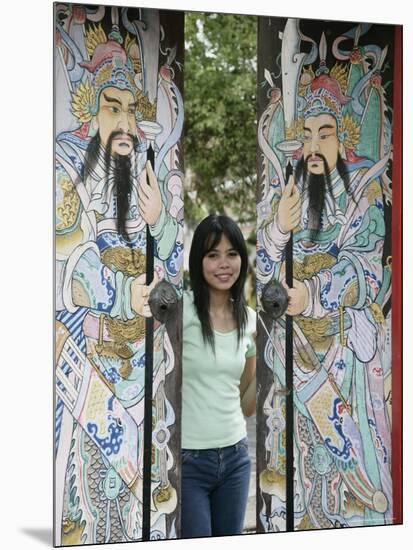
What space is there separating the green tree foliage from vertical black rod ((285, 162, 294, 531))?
88 cm

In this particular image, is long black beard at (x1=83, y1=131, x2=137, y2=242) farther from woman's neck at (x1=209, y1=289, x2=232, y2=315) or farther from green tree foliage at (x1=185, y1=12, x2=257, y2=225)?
green tree foliage at (x1=185, y1=12, x2=257, y2=225)

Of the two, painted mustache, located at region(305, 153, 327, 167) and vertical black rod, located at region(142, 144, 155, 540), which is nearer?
vertical black rod, located at region(142, 144, 155, 540)

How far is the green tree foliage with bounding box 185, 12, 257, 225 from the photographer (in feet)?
19.6

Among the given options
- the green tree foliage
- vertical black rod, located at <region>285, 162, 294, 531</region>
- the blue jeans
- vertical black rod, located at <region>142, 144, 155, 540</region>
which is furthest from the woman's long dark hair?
the green tree foliage

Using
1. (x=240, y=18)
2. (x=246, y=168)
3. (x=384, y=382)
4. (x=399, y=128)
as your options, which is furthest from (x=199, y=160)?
(x=384, y=382)

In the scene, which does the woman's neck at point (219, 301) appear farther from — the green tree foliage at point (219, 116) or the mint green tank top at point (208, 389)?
the green tree foliage at point (219, 116)

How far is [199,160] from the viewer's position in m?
6.18

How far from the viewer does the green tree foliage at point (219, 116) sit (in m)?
5.99

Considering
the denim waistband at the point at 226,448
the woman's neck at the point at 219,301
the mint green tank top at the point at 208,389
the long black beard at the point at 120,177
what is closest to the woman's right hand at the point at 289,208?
the woman's neck at the point at 219,301

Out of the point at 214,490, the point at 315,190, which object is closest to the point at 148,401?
the point at 214,490

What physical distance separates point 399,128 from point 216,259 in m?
1.16

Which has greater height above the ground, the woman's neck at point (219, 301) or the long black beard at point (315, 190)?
the long black beard at point (315, 190)

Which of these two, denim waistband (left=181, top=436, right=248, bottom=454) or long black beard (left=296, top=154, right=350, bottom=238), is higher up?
long black beard (left=296, top=154, right=350, bottom=238)

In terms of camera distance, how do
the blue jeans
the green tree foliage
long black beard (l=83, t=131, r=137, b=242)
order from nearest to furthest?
long black beard (l=83, t=131, r=137, b=242) → the blue jeans → the green tree foliage
